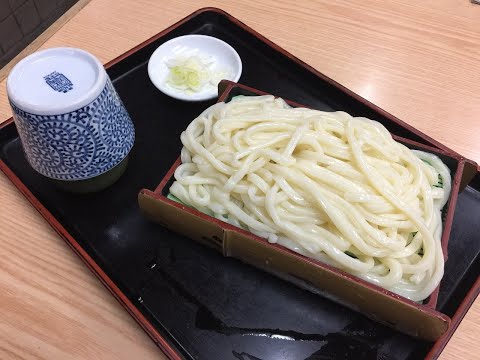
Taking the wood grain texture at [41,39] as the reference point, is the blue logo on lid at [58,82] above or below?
above

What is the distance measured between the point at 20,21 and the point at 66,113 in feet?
6.84

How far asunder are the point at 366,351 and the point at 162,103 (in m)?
1.06

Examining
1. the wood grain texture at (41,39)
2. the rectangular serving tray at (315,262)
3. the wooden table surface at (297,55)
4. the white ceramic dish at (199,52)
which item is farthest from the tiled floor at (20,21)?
the rectangular serving tray at (315,262)

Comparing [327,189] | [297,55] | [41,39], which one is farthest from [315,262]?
[41,39]

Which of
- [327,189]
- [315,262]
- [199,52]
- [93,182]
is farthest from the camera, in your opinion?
[199,52]

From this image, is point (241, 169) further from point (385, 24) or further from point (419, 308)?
point (385, 24)

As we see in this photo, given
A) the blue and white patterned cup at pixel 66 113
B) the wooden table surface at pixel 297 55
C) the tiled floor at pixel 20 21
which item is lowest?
the tiled floor at pixel 20 21

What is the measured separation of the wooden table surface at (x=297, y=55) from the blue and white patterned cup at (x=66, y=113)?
10.1 inches

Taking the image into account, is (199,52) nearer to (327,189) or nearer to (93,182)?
(93,182)

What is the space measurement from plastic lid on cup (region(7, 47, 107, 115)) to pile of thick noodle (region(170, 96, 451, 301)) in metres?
0.31

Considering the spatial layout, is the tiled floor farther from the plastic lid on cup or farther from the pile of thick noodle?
the pile of thick noodle

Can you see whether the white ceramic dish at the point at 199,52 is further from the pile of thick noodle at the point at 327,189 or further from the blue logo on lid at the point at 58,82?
the blue logo on lid at the point at 58,82

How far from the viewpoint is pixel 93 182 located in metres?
1.29

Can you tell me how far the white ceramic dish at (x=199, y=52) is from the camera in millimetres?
1574
